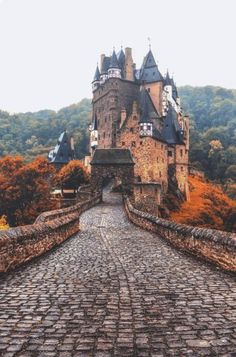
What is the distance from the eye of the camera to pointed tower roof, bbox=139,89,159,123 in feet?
198

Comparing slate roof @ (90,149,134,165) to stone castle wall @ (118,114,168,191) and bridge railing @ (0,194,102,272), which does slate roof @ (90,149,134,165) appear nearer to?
stone castle wall @ (118,114,168,191)

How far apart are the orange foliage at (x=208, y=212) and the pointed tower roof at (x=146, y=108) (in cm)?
1445

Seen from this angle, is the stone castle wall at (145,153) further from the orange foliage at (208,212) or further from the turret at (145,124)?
the orange foliage at (208,212)

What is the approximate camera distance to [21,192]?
47094mm

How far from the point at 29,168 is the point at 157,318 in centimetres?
4479

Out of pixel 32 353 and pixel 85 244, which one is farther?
pixel 85 244

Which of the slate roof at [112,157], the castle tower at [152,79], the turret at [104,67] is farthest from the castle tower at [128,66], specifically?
the slate roof at [112,157]

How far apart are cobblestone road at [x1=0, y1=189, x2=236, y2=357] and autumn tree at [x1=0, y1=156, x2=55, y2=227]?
3606 centimetres

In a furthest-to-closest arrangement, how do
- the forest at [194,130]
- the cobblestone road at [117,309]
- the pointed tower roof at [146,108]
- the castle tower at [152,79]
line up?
the forest at [194,130] → the castle tower at [152,79] → the pointed tower roof at [146,108] → the cobblestone road at [117,309]

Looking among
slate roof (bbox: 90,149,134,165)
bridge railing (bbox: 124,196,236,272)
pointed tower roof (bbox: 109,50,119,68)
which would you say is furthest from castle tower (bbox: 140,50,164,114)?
bridge railing (bbox: 124,196,236,272)

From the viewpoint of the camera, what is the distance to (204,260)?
1041cm

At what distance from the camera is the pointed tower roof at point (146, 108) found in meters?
60.5

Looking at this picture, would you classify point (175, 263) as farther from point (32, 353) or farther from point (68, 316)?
point (32, 353)

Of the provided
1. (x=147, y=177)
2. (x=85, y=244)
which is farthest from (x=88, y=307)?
(x=147, y=177)
